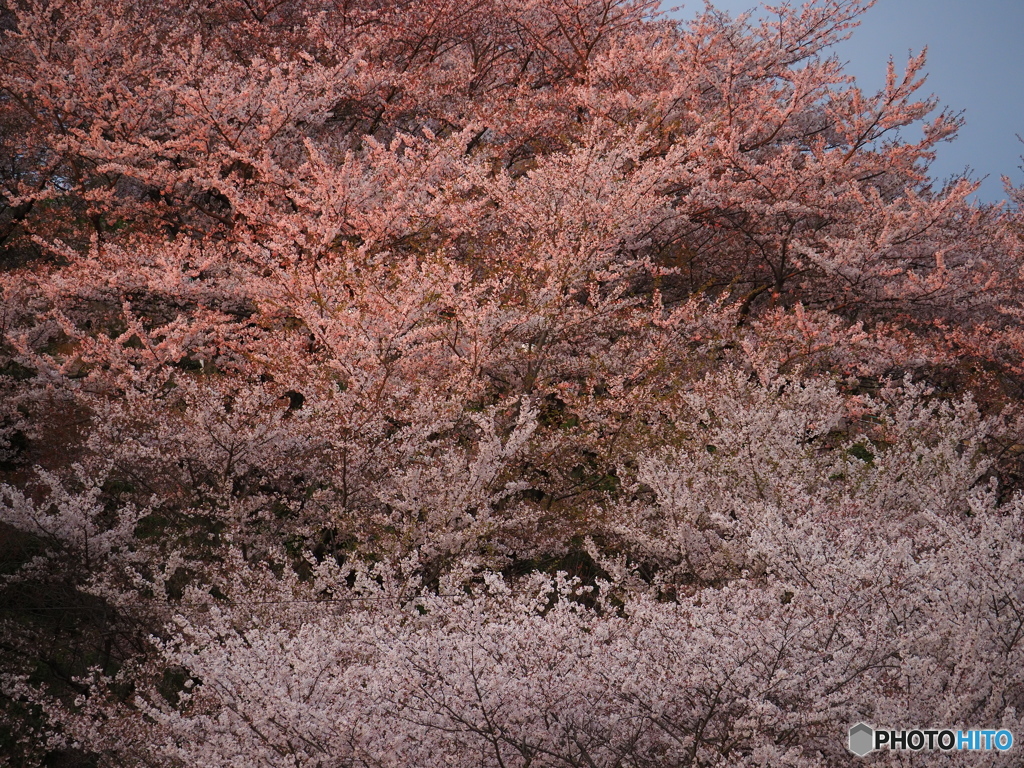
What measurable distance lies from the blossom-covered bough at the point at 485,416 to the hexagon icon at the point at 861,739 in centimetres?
9

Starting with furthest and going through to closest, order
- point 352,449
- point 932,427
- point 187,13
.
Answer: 1. point 187,13
2. point 932,427
3. point 352,449

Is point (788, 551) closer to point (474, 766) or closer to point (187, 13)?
point (474, 766)

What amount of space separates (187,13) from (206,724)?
45.3 ft

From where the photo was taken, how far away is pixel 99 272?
905cm

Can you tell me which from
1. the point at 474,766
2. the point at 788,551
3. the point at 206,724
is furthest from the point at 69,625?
the point at 788,551

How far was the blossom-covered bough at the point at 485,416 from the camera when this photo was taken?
446 cm

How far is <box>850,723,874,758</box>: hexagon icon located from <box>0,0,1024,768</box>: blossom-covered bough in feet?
0.28

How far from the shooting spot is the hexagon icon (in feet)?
13.7

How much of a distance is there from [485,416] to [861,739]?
13.3 feet

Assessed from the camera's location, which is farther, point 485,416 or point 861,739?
point 485,416

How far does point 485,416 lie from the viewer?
7.29 metres

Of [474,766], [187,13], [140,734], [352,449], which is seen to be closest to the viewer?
[474,766]

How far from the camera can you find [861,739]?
4.23 metres

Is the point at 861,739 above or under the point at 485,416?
under
